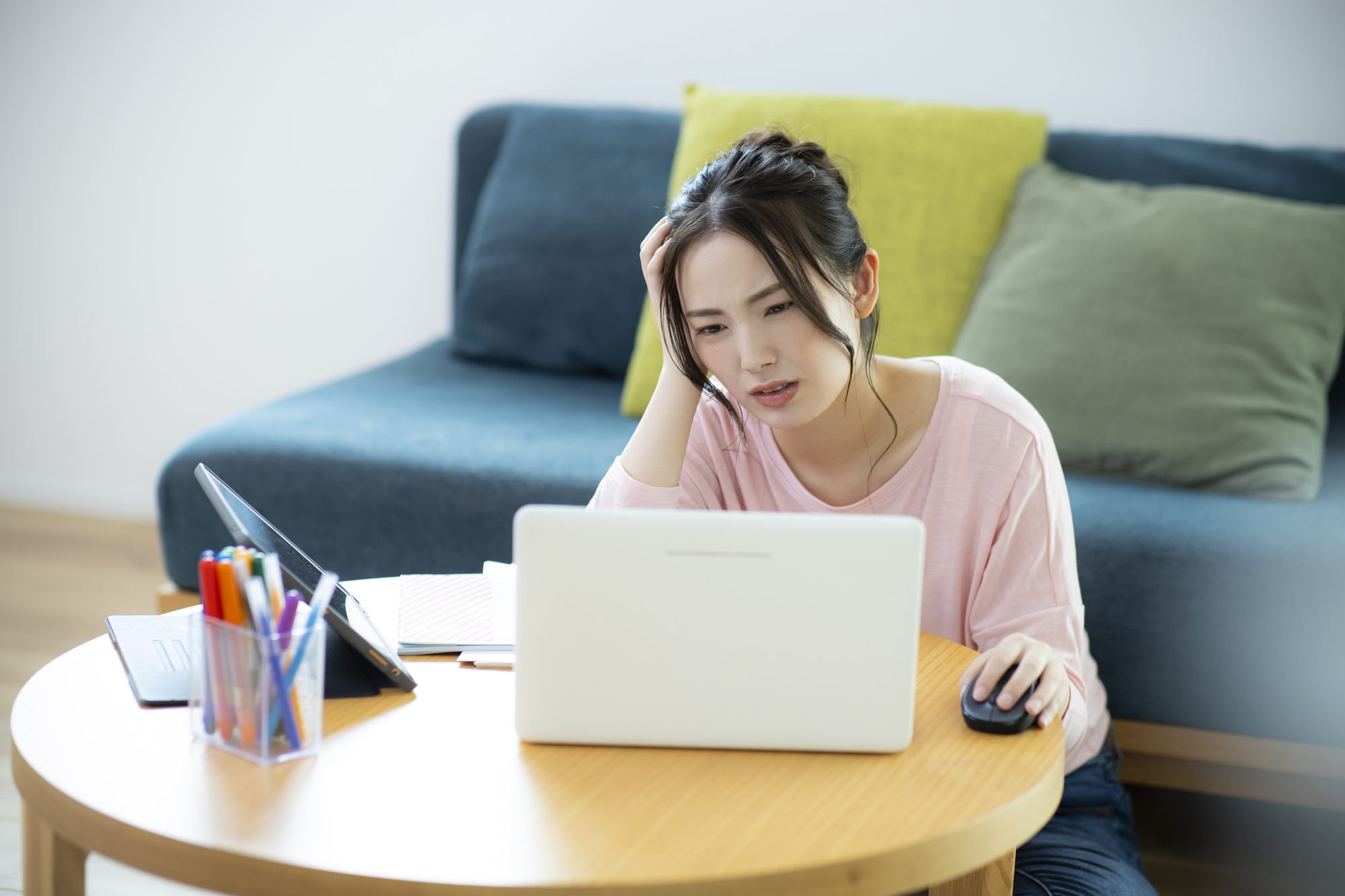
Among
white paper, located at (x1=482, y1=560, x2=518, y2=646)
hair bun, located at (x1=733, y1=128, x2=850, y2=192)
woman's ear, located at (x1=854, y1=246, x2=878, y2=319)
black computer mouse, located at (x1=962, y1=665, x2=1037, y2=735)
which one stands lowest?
white paper, located at (x1=482, y1=560, x2=518, y2=646)

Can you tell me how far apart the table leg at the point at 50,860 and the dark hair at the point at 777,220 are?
65cm

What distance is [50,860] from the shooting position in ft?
2.54

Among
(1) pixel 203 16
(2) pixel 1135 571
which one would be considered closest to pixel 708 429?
(2) pixel 1135 571

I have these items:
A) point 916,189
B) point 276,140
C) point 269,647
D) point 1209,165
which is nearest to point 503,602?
point 269,647

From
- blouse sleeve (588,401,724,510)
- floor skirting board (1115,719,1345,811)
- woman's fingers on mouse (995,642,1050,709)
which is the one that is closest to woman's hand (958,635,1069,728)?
woman's fingers on mouse (995,642,1050,709)

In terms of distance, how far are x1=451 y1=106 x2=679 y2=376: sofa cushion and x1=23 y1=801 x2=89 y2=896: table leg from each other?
1514mm

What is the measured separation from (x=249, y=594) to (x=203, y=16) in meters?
2.31

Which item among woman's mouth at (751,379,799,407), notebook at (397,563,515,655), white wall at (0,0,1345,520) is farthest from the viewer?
white wall at (0,0,1345,520)

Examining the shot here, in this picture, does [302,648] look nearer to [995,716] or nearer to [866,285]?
[995,716]

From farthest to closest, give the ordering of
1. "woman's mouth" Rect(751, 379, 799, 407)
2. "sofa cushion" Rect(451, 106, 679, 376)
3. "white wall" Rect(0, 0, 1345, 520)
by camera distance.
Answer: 1. "white wall" Rect(0, 0, 1345, 520)
2. "sofa cushion" Rect(451, 106, 679, 376)
3. "woman's mouth" Rect(751, 379, 799, 407)

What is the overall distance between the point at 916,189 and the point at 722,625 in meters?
1.38

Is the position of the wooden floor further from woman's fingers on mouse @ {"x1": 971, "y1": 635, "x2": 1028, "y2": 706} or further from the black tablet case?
woman's fingers on mouse @ {"x1": 971, "y1": 635, "x2": 1028, "y2": 706}

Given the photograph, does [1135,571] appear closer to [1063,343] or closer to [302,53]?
[1063,343]

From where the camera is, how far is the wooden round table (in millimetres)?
660
